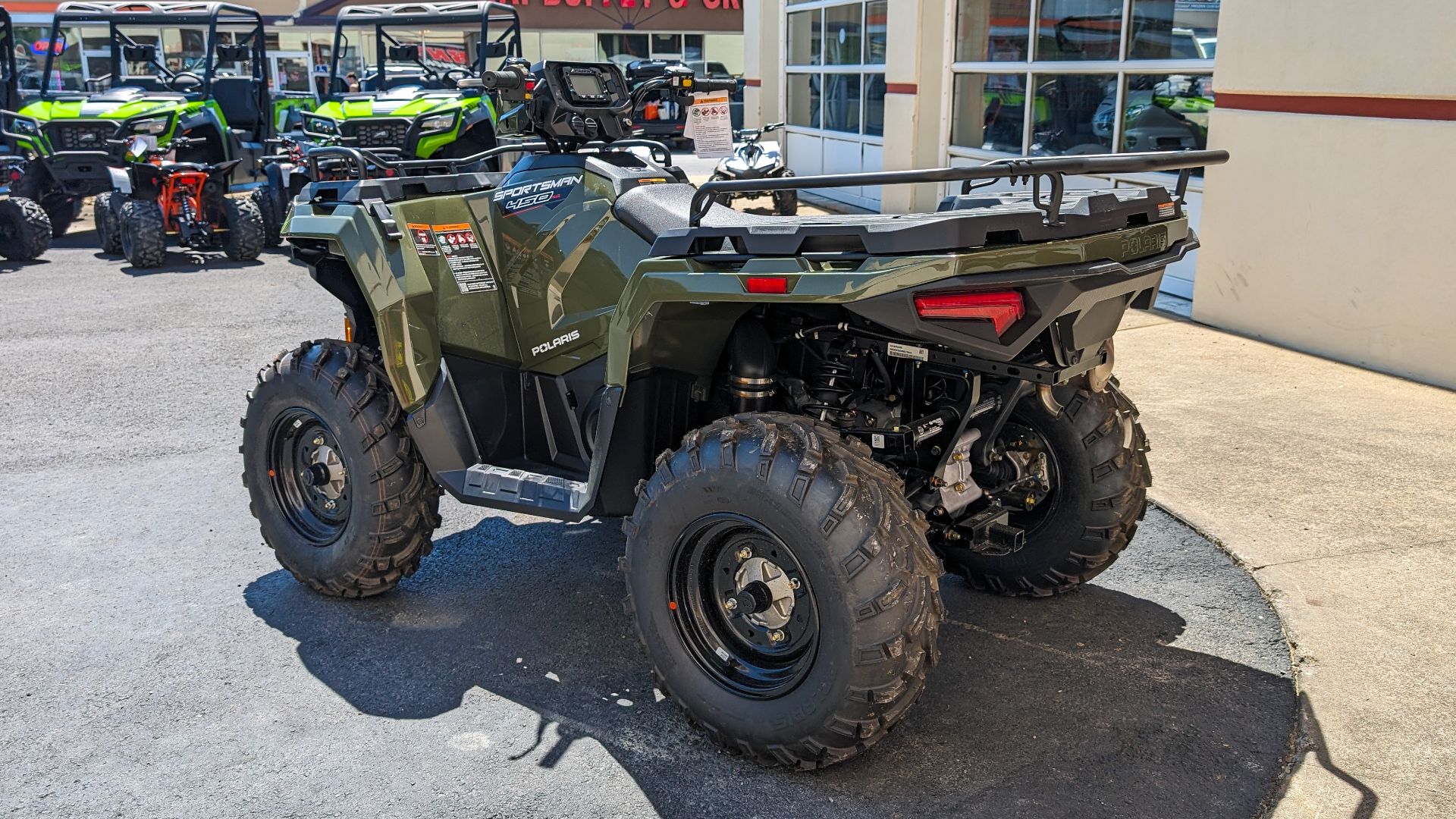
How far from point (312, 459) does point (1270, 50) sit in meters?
6.25

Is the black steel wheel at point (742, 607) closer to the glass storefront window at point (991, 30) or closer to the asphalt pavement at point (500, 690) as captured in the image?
the asphalt pavement at point (500, 690)

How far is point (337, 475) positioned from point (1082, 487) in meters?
2.57

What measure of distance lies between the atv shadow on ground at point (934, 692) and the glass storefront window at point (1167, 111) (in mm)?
5245

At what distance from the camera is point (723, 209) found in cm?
371

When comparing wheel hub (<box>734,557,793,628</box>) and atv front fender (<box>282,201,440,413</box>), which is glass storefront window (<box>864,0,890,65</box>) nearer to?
atv front fender (<box>282,201,440,413</box>)

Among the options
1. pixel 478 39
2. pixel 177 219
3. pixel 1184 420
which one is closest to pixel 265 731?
pixel 1184 420

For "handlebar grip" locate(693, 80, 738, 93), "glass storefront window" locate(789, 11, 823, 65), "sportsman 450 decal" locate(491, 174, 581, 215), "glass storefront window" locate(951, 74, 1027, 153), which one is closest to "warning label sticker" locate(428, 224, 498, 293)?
"sportsman 450 decal" locate(491, 174, 581, 215)

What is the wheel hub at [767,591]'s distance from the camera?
126 inches

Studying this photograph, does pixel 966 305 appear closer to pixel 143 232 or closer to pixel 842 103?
pixel 143 232

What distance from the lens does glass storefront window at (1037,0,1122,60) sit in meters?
9.76

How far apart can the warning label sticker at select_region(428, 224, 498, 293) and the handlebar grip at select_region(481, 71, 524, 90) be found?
0.50 metres

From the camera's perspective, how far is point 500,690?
3.66 m

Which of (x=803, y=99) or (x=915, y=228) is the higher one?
(x=915, y=228)

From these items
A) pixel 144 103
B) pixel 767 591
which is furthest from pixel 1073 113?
pixel 144 103
